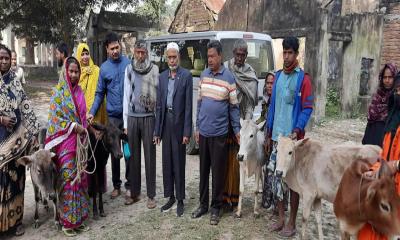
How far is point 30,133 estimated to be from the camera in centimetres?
438

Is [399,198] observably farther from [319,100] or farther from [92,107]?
[319,100]

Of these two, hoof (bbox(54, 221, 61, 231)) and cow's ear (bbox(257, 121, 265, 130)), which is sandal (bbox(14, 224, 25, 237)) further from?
cow's ear (bbox(257, 121, 265, 130))

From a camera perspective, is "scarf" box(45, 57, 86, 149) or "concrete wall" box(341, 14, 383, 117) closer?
"scarf" box(45, 57, 86, 149)

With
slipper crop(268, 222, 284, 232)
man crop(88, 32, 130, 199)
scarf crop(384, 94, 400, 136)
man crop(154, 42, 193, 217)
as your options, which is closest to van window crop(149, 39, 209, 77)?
man crop(88, 32, 130, 199)

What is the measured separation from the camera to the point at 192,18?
1948cm

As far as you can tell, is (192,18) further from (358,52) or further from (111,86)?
(111,86)

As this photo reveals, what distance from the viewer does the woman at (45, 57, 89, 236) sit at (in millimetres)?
4156

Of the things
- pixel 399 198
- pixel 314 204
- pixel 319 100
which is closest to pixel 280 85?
pixel 314 204

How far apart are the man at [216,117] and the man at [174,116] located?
6.9 inches

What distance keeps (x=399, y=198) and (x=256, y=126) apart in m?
2.10

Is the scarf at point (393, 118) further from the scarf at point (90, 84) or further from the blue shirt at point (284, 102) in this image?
the scarf at point (90, 84)

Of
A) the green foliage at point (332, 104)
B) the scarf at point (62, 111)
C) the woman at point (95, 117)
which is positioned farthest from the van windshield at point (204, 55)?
the green foliage at point (332, 104)

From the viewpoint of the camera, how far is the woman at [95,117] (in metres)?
4.69

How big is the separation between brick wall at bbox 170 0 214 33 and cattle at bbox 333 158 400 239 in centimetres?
1603
